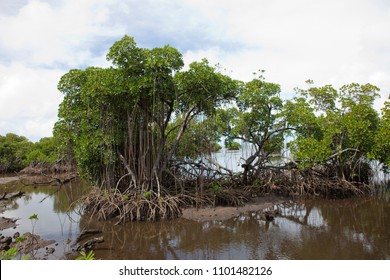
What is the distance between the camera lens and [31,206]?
518 inches

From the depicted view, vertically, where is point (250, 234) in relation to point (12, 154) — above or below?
below

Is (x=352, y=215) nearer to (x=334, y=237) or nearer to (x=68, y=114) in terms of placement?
(x=334, y=237)

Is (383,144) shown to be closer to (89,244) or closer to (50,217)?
(89,244)

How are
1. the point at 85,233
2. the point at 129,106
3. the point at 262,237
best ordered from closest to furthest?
the point at 262,237, the point at 85,233, the point at 129,106

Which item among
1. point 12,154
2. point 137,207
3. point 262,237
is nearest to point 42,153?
point 12,154

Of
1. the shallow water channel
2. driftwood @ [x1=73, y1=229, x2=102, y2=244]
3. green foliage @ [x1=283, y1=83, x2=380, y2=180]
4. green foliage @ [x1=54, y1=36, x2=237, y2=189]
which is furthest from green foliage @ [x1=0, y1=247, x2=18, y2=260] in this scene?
green foliage @ [x1=283, y1=83, x2=380, y2=180]

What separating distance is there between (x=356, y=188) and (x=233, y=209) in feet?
17.1

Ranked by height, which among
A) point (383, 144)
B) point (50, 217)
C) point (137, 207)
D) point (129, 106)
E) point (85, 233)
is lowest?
point (50, 217)

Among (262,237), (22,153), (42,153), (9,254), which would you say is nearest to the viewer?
(9,254)

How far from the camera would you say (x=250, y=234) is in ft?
25.5

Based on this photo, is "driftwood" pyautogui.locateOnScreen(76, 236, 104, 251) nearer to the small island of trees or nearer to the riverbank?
the small island of trees

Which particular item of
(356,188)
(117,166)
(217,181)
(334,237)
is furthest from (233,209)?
(356,188)

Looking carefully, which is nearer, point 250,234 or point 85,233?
point 85,233

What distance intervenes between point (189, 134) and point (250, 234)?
6.52m
